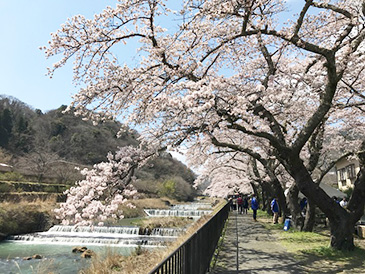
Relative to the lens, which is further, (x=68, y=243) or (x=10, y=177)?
(x=10, y=177)

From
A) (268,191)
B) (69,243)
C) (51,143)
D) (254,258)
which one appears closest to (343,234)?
(254,258)

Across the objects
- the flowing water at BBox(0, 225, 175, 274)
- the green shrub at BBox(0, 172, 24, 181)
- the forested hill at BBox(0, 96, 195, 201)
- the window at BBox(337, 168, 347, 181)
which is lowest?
the flowing water at BBox(0, 225, 175, 274)

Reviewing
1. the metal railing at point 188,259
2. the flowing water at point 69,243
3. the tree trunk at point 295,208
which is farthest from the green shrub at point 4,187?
the metal railing at point 188,259

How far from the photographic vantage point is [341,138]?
15266mm

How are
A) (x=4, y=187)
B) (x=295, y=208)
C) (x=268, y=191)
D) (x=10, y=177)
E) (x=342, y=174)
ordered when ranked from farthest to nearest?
(x=342, y=174) < (x=10, y=177) < (x=4, y=187) < (x=268, y=191) < (x=295, y=208)

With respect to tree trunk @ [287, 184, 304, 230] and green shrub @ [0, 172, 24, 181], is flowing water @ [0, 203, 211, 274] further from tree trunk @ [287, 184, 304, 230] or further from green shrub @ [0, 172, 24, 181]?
green shrub @ [0, 172, 24, 181]

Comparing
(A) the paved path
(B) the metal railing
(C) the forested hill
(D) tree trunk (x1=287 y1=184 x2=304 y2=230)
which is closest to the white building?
(D) tree trunk (x1=287 y1=184 x2=304 y2=230)

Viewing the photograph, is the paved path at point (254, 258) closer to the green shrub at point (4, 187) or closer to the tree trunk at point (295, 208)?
the tree trunk at point (295, 208)

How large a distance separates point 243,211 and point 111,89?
73.3ft

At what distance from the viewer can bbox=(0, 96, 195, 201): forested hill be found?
139 feet

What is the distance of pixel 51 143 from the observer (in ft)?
181

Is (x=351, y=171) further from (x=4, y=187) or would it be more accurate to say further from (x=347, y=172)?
(x=4, y=187)

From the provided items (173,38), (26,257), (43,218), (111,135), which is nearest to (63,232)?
(43,218)

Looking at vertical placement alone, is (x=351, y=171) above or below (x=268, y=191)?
above
